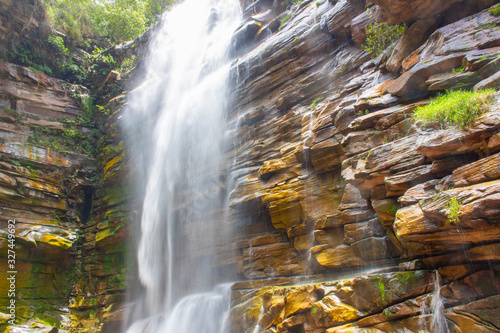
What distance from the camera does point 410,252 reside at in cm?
653

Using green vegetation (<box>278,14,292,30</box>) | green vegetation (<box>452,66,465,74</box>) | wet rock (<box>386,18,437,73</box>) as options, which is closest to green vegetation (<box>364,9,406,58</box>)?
wet rock (<box>386,18,437,73</box>)

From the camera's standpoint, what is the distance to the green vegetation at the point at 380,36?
30.6 feet

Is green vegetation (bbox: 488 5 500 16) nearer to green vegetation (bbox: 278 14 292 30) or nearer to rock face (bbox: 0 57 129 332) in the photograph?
green vegetation (bbox: 278 14 292 30)

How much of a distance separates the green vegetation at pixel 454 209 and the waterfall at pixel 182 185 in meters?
7.65

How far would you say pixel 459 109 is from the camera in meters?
5.60

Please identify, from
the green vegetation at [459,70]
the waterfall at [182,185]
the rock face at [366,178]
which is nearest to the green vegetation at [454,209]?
the rock face at [366,178]

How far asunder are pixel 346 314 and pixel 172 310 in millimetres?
8293

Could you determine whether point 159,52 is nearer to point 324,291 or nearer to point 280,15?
point 280,15

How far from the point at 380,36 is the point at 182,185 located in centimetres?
1010

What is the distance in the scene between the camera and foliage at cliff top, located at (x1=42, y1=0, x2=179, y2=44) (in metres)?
22.2

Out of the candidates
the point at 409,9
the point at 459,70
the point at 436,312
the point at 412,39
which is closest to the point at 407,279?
the point at 436,312

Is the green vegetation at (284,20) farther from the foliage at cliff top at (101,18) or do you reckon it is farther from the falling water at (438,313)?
the foliage at cliff top at (101,18)

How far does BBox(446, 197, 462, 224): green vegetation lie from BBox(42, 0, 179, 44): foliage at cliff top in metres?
24.7

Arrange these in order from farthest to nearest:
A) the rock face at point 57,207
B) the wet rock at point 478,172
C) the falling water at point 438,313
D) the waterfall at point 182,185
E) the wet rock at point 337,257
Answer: the rock face at point 57,207, the waterfall at point 182,185, the wet rock at point 337,257, the falling water at point 438,313, the wet rock at point 478,172
